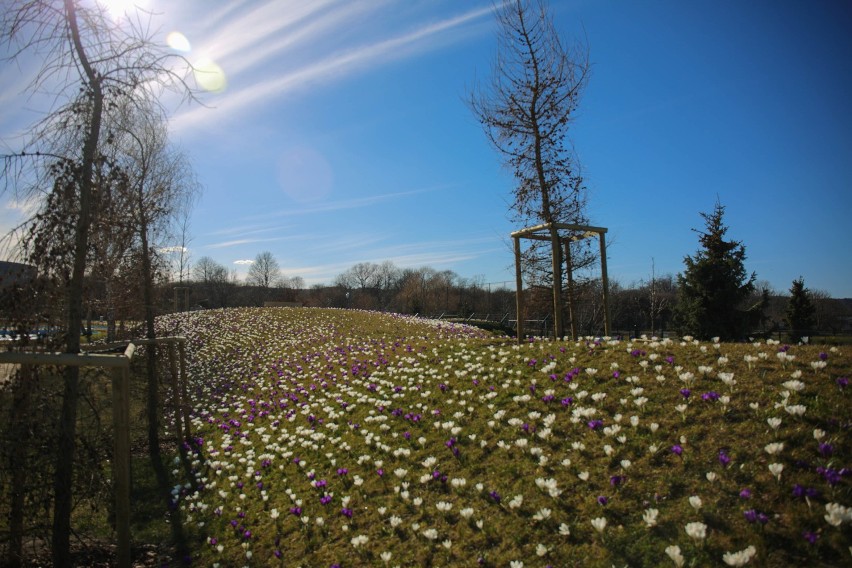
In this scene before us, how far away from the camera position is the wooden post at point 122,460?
4746mm

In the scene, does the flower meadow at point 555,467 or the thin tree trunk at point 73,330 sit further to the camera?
the thin tree trunk at point 73,330

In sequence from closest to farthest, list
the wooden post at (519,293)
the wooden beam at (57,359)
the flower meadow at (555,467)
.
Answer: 1. the flower meadow at (555,467)
2. the wooden beam at (57,359)
3. the wooden post at (519,293)

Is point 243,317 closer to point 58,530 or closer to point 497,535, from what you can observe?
point 58,530

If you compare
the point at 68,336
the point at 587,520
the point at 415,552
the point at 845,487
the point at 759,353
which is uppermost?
the point at 68,336

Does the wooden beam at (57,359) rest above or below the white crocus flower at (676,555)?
above

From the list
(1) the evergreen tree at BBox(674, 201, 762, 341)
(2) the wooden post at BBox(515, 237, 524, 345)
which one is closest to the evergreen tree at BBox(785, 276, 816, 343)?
(1) the evergreen tree at BBox(674, 201, 762, 341)

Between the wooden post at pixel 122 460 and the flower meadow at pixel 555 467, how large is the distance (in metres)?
0.98

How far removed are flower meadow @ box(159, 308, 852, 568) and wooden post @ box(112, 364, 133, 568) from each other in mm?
983

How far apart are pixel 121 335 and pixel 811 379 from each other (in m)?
13.3

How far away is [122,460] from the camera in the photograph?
16.0ft

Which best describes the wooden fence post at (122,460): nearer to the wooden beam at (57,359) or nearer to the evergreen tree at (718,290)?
the wooden beam at (57,359)

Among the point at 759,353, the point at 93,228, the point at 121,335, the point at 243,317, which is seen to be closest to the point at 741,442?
the point at 759,353

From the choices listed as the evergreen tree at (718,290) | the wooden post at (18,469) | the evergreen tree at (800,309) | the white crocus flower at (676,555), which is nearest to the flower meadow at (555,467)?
the white crocus flower at (676,555)

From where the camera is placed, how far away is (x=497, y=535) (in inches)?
162
